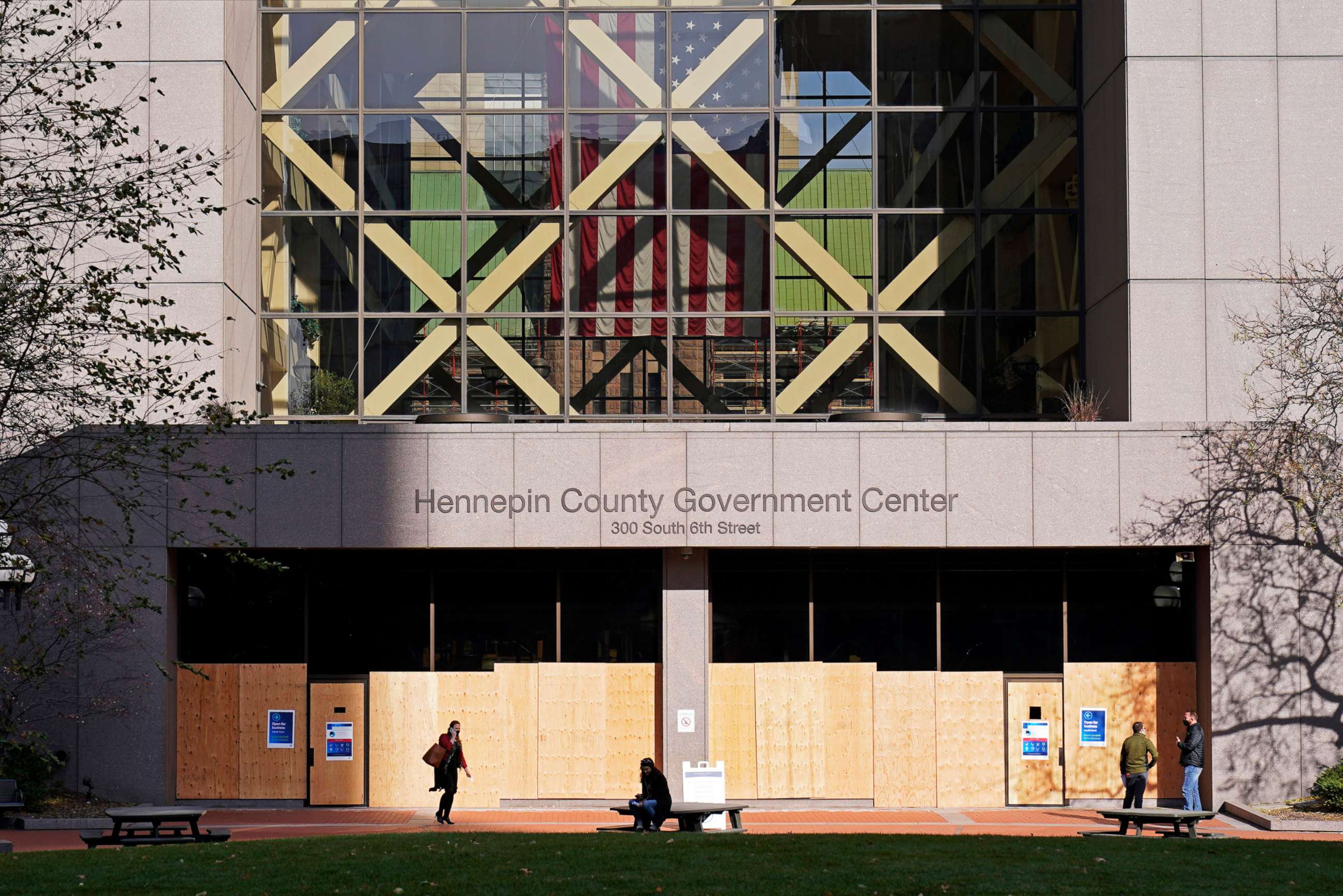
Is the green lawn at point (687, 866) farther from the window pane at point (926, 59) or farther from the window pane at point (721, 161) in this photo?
the window pane at point (926, 59)

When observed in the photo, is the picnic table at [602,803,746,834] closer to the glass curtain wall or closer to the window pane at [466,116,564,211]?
the glass curtain wall

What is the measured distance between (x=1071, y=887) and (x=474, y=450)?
1191 cm

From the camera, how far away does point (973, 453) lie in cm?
2266

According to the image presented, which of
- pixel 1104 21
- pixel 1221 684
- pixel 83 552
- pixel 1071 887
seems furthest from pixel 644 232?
pixel 1071 887

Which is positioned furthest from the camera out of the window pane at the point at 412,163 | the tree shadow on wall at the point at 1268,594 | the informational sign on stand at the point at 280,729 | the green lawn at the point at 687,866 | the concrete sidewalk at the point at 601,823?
the window pane at the point at 412,163

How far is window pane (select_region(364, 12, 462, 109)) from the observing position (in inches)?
1049

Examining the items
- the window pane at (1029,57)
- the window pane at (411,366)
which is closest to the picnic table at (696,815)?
the window pane at (411,366)

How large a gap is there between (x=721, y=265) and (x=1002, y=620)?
26.3ft

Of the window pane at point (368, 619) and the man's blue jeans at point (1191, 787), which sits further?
the window pane at point (368, 619)

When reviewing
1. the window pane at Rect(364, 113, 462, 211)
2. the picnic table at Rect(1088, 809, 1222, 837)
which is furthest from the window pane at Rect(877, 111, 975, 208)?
the picnic table at Rect(1088, 809, 1222, 837)

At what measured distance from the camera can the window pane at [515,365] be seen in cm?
2586

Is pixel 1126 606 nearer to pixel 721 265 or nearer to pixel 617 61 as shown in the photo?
pixel 721 265

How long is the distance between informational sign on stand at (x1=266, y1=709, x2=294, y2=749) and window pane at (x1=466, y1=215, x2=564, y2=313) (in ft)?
25.3

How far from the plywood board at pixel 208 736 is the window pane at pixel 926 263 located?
13.0 meters
